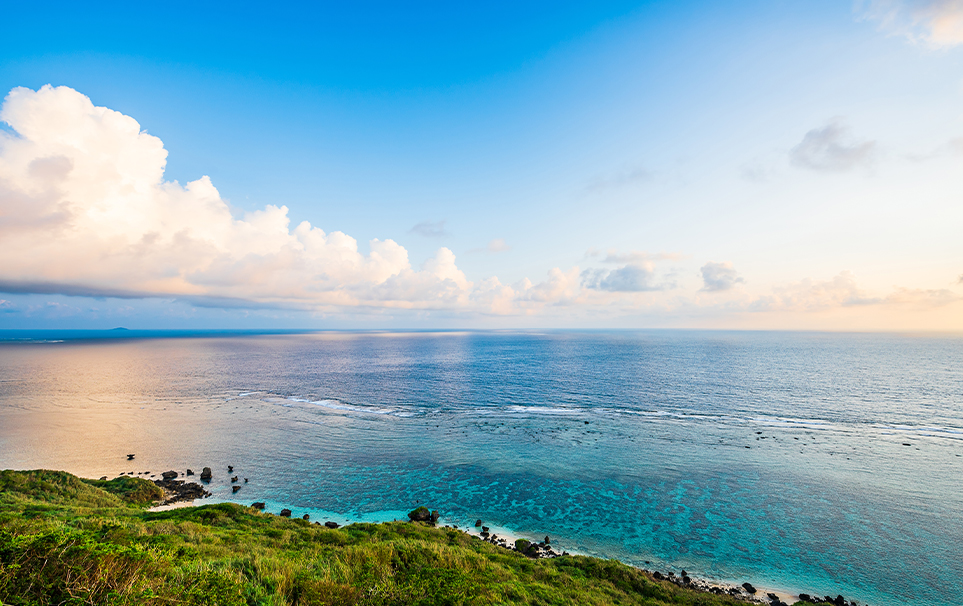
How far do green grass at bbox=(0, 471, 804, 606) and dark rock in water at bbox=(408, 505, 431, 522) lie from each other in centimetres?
447

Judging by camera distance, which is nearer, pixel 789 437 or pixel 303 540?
pixel 303 540

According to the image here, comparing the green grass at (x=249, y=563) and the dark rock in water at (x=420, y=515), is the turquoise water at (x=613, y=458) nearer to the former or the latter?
the dark rock in water at (x=420, y=515)

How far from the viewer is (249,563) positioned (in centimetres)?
1736

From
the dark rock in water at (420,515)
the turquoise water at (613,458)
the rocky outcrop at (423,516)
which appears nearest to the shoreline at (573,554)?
the rocky outcrop at (423,516)

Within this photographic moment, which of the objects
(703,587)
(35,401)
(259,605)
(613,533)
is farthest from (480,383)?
(35,401)

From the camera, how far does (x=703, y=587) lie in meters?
26.0

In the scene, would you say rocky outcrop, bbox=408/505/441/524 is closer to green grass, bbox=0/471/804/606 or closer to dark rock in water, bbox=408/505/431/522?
dark rock in water, bbox=408/505/431/522

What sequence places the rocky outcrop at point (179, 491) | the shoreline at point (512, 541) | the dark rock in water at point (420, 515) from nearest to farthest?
the shoreline at point (512, 541), the dark rock in water at point (420, 515), the rocky outcrop at point (179, 491)

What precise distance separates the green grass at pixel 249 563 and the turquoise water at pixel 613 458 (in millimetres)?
7447

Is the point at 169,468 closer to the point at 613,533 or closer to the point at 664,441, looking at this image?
the point at 613,533

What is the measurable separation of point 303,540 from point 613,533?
81.1ft

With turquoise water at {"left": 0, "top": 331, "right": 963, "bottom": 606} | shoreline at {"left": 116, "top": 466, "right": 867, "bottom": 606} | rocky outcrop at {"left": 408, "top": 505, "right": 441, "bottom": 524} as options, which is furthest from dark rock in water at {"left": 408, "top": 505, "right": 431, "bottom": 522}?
turquoise water at {"left": 0, "top": 331, "right": 963, "bottom": 606}

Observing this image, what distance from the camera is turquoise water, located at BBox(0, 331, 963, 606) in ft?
101

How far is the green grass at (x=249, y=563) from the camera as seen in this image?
949 centimetres
